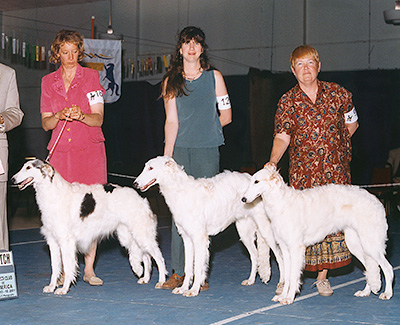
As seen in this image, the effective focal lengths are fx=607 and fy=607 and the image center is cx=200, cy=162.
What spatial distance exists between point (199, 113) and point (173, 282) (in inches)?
55.2

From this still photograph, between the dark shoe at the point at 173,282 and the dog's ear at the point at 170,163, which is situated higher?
the dog's ear at the point at 170,163

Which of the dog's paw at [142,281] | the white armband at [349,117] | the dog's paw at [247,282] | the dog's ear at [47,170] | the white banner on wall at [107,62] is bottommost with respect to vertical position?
the dog's paw at [142,281]

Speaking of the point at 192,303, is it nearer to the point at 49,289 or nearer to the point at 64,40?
the point at 49,289

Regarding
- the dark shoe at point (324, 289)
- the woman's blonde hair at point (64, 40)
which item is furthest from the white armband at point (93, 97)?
the dark shoe at point (324, 289)

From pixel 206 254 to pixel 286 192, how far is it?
0.82 m

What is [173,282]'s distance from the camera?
5.00 m

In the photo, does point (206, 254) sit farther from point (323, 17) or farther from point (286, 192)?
point (323, 17)

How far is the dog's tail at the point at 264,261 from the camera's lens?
5.13 m

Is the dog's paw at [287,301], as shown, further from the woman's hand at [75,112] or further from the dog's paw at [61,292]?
the woman's hand at [75,112]

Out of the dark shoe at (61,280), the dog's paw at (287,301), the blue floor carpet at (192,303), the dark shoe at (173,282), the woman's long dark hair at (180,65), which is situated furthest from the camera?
the dark shoe at (61,280)

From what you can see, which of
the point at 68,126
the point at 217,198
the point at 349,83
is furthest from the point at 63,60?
the point at 349,83

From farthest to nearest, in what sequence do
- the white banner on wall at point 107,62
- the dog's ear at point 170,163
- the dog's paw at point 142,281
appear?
1. the white banner on wall at point 107,62
2. the dog's paw at point 142,281
3. the dog's ear at point 170,163

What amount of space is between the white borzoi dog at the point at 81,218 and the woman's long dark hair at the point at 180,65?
95cm

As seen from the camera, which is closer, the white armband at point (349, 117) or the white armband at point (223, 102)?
the white armband at point (349, 117)
